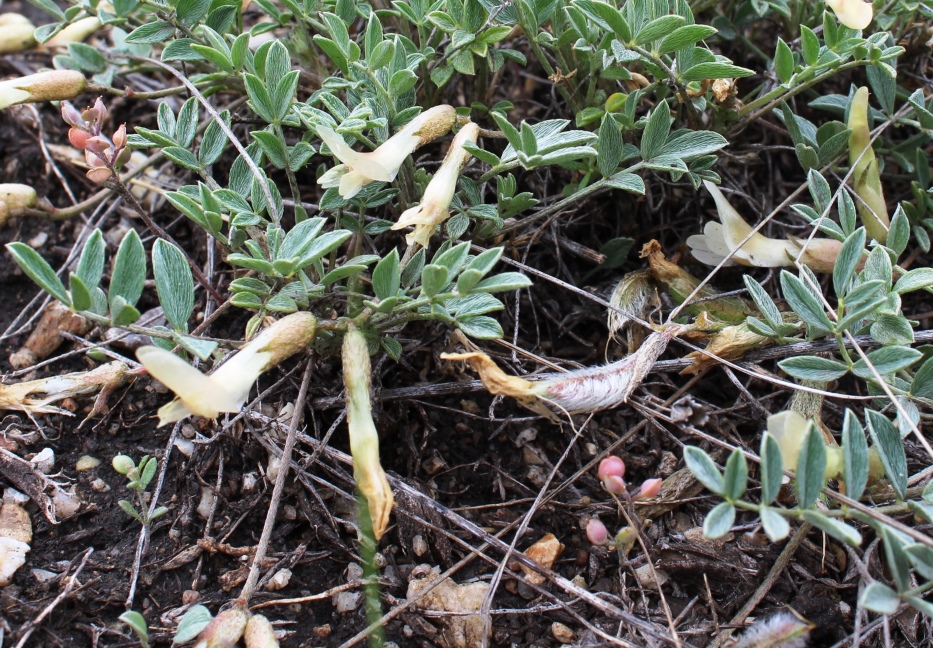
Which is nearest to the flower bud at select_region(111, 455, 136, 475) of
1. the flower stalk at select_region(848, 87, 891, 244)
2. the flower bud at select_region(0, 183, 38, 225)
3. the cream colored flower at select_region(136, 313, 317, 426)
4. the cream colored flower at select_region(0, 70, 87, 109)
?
the cream colored flower at select_region(136, 313, 317, 426)

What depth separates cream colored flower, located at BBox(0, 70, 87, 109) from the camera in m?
1.67

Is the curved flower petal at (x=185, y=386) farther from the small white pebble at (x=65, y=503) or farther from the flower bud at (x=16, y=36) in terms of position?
the flower bud at (x=16, y=36)

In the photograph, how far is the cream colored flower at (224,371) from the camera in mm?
1142

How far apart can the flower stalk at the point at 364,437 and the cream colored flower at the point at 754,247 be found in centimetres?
83

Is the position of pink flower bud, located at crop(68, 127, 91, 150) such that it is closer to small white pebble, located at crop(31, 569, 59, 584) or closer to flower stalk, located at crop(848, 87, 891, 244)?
small white pebble, located at crop(31, 569, 59, 584)

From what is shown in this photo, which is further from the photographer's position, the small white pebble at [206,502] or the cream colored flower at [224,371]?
the small white pebble at [206,502]

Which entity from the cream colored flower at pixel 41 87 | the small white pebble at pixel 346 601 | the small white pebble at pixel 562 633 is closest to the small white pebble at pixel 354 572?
the small white pebble at pixel 346 601

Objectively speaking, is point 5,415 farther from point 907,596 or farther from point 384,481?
point 907,596

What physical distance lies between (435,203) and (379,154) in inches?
5.7

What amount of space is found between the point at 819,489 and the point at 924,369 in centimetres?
41

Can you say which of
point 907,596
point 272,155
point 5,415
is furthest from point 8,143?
point 907,596

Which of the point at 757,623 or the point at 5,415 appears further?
the point at 5,415

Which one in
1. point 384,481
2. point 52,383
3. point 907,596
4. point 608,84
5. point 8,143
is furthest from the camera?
point 8,143

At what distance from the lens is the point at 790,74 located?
5.19 ft
